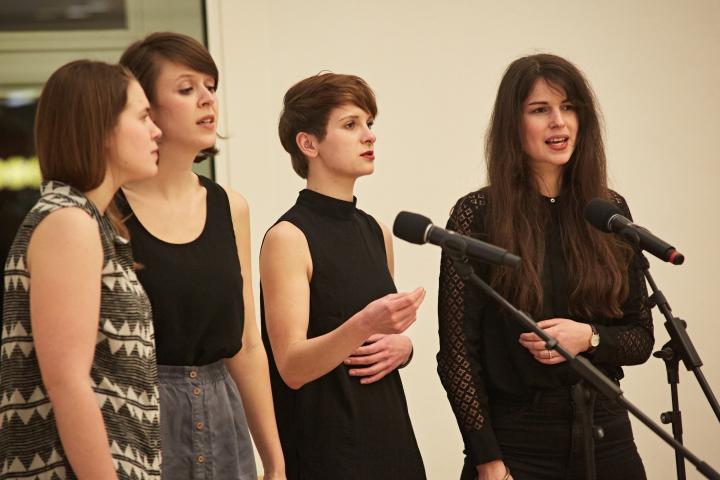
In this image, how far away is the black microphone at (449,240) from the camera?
191 centimetres

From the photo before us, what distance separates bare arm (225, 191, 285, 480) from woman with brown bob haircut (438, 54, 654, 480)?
51 cm

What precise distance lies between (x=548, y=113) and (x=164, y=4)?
2041mm

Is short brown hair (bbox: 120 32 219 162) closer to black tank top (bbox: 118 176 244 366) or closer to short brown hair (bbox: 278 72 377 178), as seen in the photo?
black tank top (bbox: 118 176 244 366)

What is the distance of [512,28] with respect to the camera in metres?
4.54

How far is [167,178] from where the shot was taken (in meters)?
2.28

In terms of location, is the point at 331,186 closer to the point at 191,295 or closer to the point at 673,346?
the point at 191,295

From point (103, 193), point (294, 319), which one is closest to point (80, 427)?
point (103, 193)

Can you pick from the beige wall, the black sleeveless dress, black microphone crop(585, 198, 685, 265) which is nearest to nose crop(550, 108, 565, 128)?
black microphone crop(585, 198, 685, 265)

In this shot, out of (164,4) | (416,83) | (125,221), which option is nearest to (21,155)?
(164,4)

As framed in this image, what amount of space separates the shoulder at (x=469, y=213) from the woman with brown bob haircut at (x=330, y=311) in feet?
0.75

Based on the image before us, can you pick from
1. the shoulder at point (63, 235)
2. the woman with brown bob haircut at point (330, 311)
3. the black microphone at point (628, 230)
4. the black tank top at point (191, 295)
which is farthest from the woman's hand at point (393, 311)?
the shoulder at point (63, 235)

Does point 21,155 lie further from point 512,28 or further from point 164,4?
point 512,28

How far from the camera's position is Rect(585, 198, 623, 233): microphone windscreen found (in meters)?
2.36

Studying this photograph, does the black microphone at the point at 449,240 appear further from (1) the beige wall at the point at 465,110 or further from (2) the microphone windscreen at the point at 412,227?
(1) the beige wall at the point at 465,110
